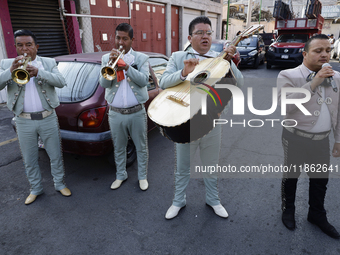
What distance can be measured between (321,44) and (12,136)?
513cm

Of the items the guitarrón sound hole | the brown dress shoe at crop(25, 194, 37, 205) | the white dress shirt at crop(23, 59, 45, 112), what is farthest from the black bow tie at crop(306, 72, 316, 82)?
the brown dress shoe at crop(25, 194, 37, 205)

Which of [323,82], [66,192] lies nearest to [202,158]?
[323,82]

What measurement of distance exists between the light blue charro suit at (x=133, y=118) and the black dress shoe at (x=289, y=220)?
168 cm

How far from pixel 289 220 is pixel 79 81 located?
9.81 feet

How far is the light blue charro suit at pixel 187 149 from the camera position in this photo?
248cm

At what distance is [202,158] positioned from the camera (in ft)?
8.92

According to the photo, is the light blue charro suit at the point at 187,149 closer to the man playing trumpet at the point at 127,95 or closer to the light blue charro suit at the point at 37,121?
the man playing trumpet at the point at 127,95

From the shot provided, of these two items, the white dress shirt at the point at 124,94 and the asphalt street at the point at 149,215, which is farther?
the white dress shirt at the point at 124,94

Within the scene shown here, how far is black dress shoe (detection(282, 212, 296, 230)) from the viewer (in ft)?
8.29

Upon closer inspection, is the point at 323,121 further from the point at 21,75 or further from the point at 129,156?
the point at 21,75

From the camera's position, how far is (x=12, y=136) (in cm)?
486

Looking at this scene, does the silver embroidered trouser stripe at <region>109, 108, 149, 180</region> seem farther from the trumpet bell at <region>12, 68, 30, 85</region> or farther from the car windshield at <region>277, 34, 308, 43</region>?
the car windshield at <region>277, 34, 308, 43</region>

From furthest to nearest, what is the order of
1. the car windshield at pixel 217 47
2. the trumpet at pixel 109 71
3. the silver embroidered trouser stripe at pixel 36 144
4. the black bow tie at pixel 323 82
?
the car windshield at pixel 217 47, the silver embroidered trouser stripe at pixel 36 144, the trumpet at pixel 109 71, the black bow tie at pixel 323 82

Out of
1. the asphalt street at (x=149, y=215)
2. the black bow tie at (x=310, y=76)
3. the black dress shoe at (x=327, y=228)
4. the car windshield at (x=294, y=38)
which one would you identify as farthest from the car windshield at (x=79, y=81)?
the car windshield at (x=294, y=38)
